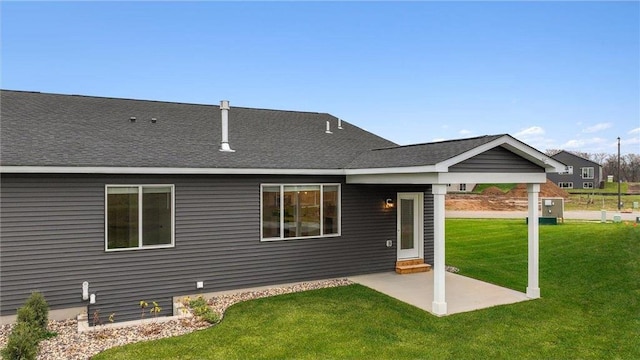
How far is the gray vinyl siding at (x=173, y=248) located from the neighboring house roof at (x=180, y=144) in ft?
1.27

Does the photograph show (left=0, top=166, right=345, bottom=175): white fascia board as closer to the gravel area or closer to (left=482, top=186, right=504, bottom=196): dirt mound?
the gravel area

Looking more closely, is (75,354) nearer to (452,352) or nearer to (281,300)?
(281,300)

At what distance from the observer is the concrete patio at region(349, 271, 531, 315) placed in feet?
23.5

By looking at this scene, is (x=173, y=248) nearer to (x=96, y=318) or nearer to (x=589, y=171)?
(x=96, y=318)

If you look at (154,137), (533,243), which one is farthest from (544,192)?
(154,137)

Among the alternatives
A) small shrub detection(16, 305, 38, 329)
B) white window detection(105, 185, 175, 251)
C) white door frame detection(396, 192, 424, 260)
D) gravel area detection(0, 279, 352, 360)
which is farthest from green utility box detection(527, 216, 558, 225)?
small shrub detection(16, 305, 38, 329)

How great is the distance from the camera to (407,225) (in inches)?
393

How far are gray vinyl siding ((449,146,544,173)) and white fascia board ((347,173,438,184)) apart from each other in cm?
39

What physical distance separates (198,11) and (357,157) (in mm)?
8920

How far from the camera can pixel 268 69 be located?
18797mm

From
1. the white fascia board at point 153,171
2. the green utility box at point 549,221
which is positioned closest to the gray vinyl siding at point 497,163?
the white fascia board at point 153,171

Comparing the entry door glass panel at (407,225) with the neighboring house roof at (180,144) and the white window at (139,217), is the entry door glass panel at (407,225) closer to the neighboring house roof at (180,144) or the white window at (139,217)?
the neighboring house roof at (180,144)

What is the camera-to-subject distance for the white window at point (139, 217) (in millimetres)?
7020

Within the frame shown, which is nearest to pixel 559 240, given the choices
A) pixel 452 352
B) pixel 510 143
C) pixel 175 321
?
pixel 510 143
